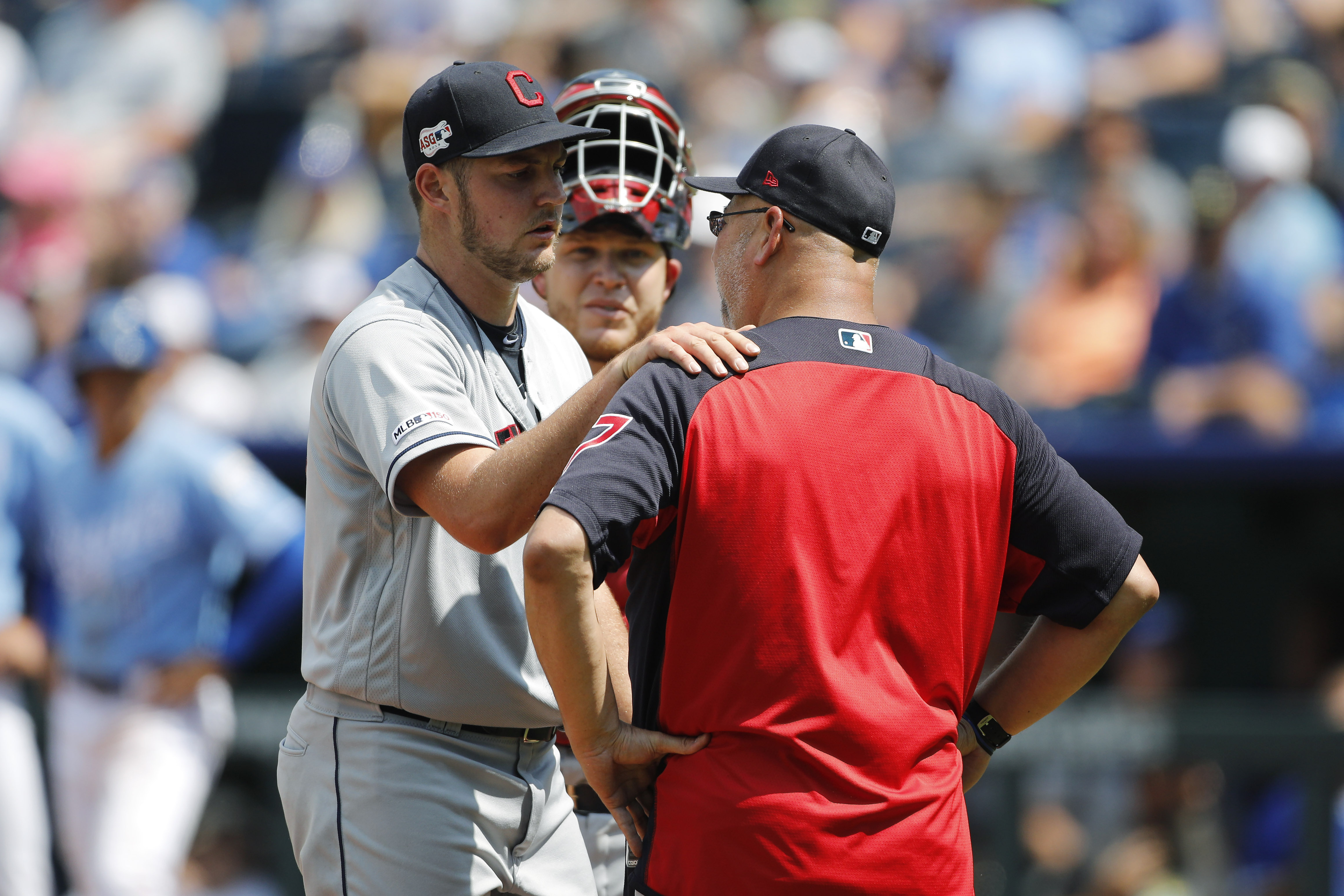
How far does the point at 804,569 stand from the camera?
240 centimetres

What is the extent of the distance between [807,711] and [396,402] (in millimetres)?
895

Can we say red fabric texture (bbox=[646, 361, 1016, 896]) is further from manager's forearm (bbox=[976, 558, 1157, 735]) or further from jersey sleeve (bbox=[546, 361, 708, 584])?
manager's forearm (bbox=[976, 558, 1157, 735])

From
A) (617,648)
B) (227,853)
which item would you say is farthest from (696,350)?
(227,853)

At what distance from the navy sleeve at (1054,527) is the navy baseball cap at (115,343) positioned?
384cm

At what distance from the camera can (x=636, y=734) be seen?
2.53 meters

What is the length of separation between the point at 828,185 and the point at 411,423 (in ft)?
2.72

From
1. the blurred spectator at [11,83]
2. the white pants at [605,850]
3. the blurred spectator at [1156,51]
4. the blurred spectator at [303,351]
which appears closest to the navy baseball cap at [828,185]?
the white pants at [605,850]

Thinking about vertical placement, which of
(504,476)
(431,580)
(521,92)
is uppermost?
(521,92)

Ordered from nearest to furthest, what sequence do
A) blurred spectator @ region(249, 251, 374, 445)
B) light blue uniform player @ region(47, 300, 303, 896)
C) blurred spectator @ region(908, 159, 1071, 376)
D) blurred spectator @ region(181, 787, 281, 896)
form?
light blue uniform player @ region(47, 300, 303, 896), blurred spectator @ region(181, 787, 281, 896), blurred spectator @ region(908, 159, 1071, 376), blurred spectator @ region(249, 251, 374, 445)

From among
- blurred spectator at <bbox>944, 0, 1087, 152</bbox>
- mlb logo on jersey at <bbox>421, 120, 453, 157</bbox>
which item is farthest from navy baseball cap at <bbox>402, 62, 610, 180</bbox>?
blurred spectator at <bbox>944, 0, 1087, 152</bbox>

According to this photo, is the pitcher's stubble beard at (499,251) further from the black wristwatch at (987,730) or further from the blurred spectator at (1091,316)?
the blurred spectator at (1091,316)

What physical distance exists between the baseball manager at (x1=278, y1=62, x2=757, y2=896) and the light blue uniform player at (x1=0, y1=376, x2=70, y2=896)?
292cm

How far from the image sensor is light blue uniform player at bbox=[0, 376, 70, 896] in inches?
210

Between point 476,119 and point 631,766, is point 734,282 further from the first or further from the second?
point 631,766
